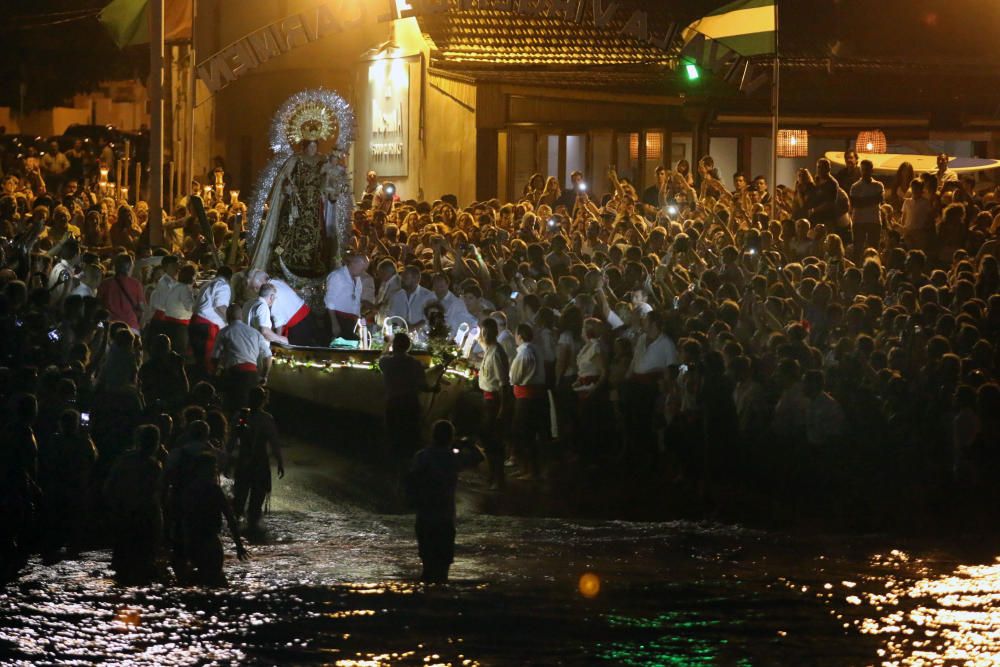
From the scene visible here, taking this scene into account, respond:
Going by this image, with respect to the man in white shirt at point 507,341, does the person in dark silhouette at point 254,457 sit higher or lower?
lower

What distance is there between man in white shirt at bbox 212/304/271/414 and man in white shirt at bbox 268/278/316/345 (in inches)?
82.4

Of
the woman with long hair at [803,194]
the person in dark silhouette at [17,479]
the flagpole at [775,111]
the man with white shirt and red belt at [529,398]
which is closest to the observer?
the person in dark silhouette at [17,479]

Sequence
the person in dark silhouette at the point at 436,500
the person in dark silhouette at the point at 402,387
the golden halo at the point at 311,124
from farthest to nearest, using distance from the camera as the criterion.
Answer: the golden halo at the point at 311,124 → the person in dark silhouette at the point at 402,387 → the person in dark silhouette at the point at 436,500

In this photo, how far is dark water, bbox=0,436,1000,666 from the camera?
32.9 ft

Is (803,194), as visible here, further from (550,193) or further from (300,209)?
(300,209)

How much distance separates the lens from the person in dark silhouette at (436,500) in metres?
11.3

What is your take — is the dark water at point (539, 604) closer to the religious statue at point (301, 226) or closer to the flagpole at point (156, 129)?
the religious statue at point (301, 226)

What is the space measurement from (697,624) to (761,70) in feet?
63.3

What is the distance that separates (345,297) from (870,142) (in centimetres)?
1544

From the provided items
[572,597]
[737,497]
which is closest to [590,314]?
[737,497]

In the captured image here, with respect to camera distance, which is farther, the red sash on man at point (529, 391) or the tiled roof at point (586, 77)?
the tiled roof at point (586, 77)

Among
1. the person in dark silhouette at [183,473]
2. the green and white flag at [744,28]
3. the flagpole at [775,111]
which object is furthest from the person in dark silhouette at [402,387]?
the green and white flag at [744,28]

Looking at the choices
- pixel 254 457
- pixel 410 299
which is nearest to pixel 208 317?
pixel 410 299

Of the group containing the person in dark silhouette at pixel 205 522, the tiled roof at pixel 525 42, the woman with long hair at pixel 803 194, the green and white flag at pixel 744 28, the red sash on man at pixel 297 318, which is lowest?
the person in dark silhouette at pixel 205 522
